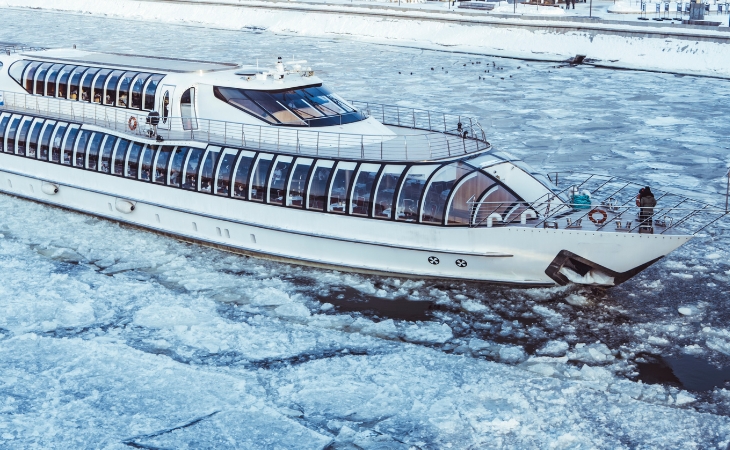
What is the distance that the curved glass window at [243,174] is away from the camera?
21.5 meters

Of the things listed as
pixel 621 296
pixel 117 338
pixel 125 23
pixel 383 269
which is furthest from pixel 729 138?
pixel 125 23

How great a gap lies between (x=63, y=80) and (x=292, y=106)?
8.48 meters

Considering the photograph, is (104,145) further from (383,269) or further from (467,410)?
(467,410)

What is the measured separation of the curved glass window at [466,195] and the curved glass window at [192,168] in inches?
269

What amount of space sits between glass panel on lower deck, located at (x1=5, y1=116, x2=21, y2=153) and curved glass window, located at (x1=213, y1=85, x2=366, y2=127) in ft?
24.4

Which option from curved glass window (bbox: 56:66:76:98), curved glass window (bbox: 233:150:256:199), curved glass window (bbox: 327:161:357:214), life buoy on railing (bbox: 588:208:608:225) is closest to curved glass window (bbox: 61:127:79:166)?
curved glass window (bbox: 56:66:76:98)

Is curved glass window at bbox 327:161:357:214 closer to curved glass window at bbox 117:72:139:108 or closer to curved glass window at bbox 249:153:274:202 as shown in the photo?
curved glass window at bbox 249:153:274:202

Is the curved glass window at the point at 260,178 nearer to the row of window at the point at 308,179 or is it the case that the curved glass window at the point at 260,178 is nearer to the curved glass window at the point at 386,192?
the row of window at the point at 308,179

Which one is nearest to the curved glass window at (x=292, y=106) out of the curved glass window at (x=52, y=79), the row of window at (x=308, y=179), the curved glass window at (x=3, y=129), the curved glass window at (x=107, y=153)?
the row of window at (x=308, y=179)

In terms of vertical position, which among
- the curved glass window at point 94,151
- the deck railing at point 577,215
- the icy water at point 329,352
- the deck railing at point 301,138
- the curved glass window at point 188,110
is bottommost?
the icy water at point 329,352

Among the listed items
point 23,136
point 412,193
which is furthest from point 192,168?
point 23,136

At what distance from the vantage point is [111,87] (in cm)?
2550

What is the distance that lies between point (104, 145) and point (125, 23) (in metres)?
60.9

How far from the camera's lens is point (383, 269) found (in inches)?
796
